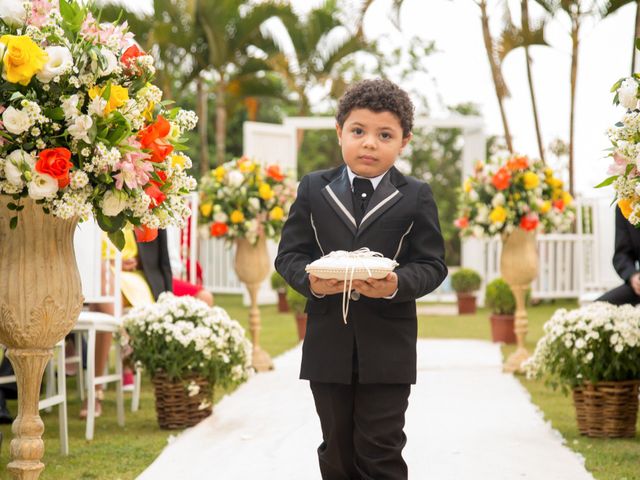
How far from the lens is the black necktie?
138 inches

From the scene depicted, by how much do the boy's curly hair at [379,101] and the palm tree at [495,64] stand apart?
42.9 ft

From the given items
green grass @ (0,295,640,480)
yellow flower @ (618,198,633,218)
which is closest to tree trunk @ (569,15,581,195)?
green grass @ (0,295,640,480)

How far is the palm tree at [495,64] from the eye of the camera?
53.5ft

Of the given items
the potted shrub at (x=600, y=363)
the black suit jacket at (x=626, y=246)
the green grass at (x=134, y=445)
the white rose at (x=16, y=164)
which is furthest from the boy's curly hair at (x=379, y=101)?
the black suit jacket at (x=626, y=246)

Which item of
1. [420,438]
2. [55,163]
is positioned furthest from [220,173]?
[55,163]

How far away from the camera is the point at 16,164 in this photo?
310cm

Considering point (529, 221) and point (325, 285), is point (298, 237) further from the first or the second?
point (529, 221)

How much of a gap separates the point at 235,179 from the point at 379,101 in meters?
5.05

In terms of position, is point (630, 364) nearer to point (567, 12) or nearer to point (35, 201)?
point (35, 201)

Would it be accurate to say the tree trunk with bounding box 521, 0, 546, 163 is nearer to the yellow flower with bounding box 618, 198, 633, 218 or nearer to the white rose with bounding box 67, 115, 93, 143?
the yellow flower with bounding box 618, 198, 633, 218

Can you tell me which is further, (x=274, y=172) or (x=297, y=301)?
(x=297, y=301)

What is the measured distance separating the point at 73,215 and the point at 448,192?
23270 mm

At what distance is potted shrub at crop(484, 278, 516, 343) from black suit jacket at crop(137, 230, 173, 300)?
14.1 ft

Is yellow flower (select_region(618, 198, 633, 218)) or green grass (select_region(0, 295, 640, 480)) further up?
yellow flower (select_region(618, 198, 633, 218))
